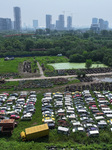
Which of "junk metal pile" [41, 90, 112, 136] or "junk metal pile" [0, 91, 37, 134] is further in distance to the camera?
"junk metal pile" [41, 90, 112, 136]

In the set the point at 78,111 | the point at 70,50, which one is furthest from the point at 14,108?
the point at 70,50

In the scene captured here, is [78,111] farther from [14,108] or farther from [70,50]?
[70,50]

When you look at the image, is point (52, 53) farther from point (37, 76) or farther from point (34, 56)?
point (37, 76)

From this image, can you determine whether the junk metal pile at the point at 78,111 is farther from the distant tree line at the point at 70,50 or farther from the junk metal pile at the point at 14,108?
the distant tree line at the point at 70,50

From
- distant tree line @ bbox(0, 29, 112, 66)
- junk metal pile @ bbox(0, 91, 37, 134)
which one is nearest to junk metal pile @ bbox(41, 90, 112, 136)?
junk metal pile @ bbox(0, 91, 37, 134)

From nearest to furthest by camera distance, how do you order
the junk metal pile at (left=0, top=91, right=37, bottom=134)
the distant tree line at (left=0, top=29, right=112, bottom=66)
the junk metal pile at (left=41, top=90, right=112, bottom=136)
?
the junk metal pile at (left=0, top=91, right=37, bottom=134)
the junk metal pile at (left=41, top=90, right=112, bottom=136)
the distant tree line at (left=0, top=29, right=112, bottom=66)

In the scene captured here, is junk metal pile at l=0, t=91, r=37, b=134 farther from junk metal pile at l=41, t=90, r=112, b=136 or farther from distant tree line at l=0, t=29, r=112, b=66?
distant tree line at l=0, t=29, r=112, b=66

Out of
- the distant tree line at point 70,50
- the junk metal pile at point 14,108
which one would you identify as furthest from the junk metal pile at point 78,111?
the distant tree line at point 70,50
